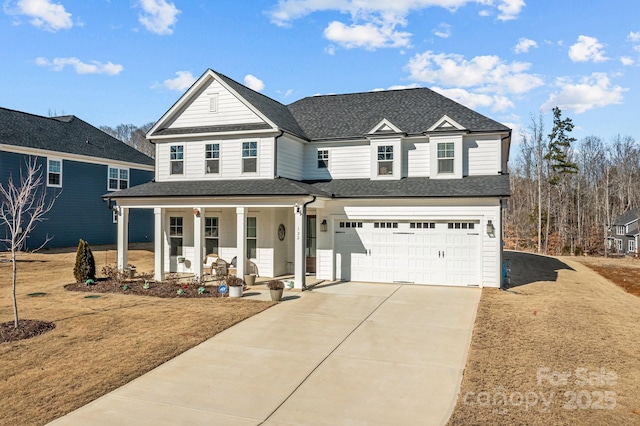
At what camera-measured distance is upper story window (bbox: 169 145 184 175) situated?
60.6ft

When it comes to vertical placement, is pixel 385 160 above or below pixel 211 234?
above

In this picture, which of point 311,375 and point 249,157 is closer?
point 311,375

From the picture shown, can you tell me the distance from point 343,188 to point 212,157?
571cm

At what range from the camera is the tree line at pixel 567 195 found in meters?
41.9

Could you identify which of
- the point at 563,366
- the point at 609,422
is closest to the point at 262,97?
the point at 563,366

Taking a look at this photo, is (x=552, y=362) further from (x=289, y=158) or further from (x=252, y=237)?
(x=289, y=158)

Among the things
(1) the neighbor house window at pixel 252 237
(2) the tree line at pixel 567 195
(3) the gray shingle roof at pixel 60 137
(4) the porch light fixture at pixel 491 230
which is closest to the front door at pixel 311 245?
(1) the neighbor house window at pixel 252 237

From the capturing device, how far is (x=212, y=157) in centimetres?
1803

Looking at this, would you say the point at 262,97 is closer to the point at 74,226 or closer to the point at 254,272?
the point at 254,272

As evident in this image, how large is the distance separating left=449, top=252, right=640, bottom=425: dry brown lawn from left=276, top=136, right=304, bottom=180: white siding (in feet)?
29.6

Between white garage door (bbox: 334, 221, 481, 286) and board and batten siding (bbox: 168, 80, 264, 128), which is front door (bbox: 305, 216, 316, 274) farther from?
board and batten siding (bbox: 168, 80, 264, 128)

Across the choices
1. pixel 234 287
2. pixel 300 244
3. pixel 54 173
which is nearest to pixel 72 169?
pixel 54 173

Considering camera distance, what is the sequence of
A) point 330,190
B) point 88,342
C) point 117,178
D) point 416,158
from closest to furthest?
1. point 88,342
2. point 330,190
3. point 416,158
4. point 117,178

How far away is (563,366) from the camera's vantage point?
771 cm
